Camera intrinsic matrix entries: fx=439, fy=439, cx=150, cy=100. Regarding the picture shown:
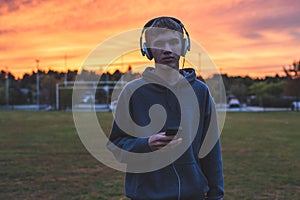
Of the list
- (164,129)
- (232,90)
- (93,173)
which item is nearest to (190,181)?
(164,129)

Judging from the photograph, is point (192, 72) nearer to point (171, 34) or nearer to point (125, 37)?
point (171, 34)

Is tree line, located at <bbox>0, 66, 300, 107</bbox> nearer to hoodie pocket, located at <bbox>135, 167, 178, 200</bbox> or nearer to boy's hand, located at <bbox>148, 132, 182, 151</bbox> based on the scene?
hoodie pocket, located at <bbox>135, 167, 178, 200</bbox>

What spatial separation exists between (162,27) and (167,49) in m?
0.13

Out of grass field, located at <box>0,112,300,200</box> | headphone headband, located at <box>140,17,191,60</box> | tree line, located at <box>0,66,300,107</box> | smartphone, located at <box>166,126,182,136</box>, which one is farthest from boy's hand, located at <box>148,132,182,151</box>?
tree line, located at <box>0,66,300,107</box>

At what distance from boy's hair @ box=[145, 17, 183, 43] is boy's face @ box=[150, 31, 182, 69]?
0.8 inches

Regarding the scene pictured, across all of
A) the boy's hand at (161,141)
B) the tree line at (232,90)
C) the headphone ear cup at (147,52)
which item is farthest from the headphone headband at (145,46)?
the tree line at (232,90)

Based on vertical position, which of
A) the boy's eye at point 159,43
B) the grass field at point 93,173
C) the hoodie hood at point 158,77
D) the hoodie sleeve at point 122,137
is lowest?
the grass field at point 93,173

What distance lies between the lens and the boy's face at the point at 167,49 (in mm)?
2209

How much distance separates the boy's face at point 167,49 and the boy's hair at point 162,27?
21 millimetres

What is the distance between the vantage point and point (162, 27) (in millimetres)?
2254

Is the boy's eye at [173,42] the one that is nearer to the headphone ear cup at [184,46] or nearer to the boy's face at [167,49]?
the boy's face at [167,49]

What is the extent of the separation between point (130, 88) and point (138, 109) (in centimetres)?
12

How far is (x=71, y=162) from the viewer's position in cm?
1016

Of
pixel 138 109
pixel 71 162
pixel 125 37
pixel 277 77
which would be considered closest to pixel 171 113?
pixel 138 109
